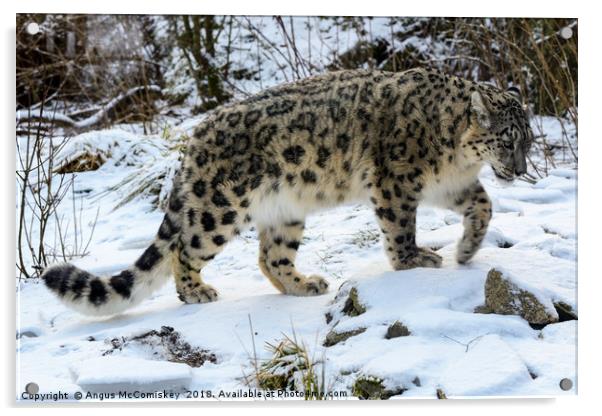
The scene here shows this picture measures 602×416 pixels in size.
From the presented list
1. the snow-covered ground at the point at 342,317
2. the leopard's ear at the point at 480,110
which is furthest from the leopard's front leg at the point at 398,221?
the leopard's ear at the point at 480,110

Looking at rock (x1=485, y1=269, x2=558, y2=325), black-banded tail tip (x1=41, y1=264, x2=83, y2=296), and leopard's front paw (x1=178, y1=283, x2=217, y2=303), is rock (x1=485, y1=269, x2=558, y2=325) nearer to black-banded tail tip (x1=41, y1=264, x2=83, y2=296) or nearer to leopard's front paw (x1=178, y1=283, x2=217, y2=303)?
leopard's front paw (x1=178, y1=283, x2=217, y2=303)

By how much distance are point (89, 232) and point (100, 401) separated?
4.05 feet

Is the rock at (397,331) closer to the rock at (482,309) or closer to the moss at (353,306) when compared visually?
the moss at (353,306)

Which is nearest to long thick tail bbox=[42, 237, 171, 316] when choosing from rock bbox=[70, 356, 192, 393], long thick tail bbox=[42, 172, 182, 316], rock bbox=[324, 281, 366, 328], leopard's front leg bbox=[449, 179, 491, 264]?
long thick tail bbox=[42, 172, 182, 316]

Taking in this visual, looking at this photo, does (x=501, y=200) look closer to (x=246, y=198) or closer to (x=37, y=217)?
(x=246, y=198)

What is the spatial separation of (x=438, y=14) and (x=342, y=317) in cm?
188

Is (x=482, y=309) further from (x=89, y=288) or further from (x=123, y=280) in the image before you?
(x=89, y=288)

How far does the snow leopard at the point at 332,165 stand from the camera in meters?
5.85

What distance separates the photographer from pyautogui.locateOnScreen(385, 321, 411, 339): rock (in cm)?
516

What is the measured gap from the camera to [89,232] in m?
5.95

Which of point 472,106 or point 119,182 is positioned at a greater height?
point 472,106
